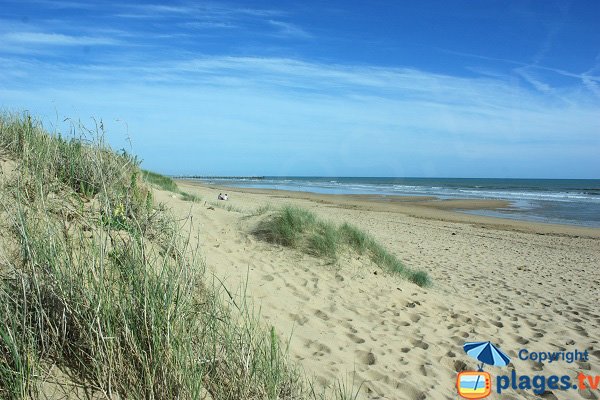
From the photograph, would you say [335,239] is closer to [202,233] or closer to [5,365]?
[202,233]

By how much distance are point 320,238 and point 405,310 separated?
2.00m

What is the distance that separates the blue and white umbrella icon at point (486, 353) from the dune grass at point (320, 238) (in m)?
2.47

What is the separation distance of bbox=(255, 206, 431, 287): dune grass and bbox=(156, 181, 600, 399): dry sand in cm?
24

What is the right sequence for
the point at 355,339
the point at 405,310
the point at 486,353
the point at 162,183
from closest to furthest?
the point at 355,339
the point at 486,353
the point at 405,310
the point at 162,183

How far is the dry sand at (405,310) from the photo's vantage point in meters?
4.18

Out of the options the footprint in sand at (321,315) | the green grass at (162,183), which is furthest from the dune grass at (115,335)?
the green grass at (162,183)

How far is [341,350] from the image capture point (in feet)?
14.6

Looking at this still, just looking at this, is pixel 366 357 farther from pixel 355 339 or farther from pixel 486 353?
pixel 486 353

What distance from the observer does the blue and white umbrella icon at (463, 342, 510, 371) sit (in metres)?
4.70

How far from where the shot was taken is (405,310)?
6.02m

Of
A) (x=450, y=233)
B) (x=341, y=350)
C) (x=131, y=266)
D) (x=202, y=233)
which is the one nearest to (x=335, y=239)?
(x=202, y=233)

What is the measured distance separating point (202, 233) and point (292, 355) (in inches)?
139
